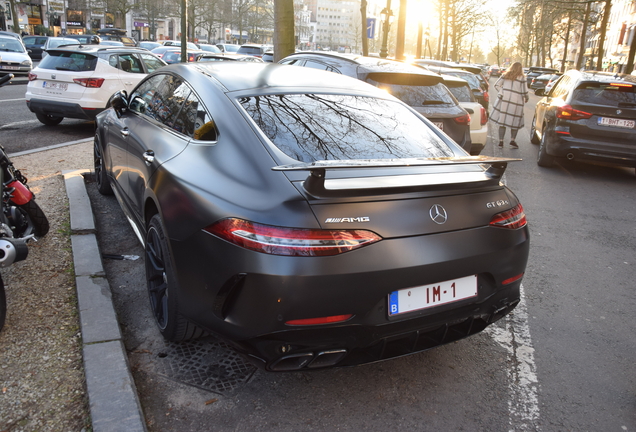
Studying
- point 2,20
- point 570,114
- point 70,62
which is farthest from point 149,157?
point 2,20

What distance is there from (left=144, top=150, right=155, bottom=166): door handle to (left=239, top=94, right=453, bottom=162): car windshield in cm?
72

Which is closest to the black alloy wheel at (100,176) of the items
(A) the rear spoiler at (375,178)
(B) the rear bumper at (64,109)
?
(A) the rear spoiler at (375,178)

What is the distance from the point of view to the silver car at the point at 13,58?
21875 millimetres

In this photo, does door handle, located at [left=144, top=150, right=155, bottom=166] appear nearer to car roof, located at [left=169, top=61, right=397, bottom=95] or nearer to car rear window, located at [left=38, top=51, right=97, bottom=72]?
car roof, located at [left=169, top=61, right=397, bottom=95]

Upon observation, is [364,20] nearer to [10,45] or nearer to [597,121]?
[10,45]

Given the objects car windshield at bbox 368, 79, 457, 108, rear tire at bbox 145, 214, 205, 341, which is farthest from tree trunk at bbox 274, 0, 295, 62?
rear tire at bbox 145, 214, 205, 341

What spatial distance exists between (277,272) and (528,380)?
1748 millimetres

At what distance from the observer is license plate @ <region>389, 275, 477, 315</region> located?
8.39 feet

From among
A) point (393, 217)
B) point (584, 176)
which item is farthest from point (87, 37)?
point (393, 217)

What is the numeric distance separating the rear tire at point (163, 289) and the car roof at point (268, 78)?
965 mm

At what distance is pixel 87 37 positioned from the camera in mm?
31891

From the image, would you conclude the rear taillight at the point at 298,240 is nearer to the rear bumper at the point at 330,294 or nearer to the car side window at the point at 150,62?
the rear bumper at the point at 330,294

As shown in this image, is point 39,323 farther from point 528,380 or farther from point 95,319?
point 528,380

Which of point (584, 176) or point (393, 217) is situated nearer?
point (393, 217)
